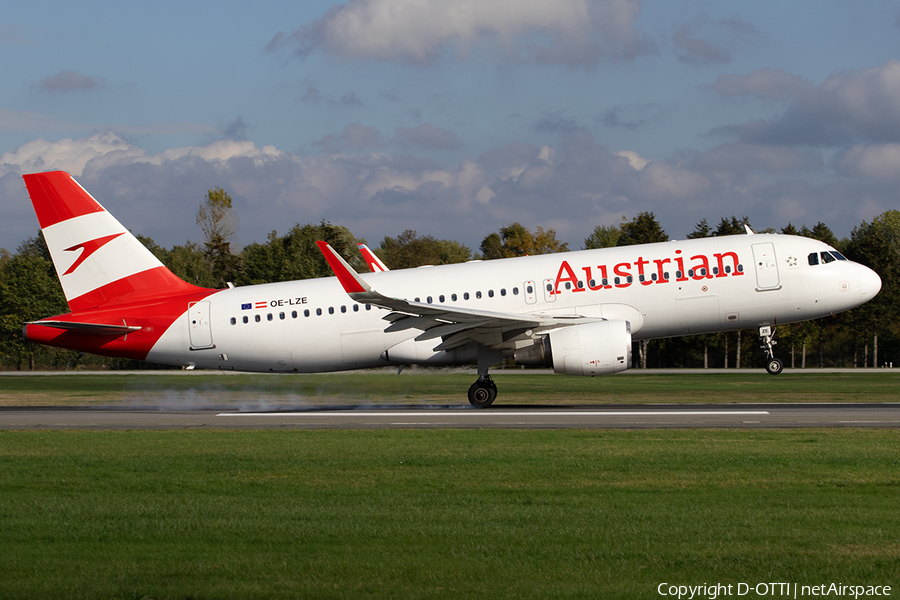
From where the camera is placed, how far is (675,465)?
1480 centimetres

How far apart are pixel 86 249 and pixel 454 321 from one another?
12532mm

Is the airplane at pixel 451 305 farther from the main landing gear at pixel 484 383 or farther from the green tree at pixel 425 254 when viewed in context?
the green tree at pixel 425 254

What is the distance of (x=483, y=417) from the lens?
2395cm

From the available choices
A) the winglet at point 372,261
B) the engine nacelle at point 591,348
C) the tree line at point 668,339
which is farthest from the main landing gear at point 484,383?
the tree line at point 668,339

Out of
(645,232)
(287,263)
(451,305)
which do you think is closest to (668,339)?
(645,232)

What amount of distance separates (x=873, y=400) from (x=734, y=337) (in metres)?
39.6

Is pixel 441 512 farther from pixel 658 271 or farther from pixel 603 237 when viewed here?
pixel 603 237

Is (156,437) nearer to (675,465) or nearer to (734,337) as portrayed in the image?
(675,465)

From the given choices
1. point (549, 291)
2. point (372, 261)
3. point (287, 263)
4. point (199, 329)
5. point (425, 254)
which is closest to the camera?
point (549, 291)

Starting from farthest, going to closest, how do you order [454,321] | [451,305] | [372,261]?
[372,261] → [451,305] → [454,321]

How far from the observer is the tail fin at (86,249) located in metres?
28.1

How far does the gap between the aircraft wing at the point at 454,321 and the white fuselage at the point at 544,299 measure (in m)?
0.68

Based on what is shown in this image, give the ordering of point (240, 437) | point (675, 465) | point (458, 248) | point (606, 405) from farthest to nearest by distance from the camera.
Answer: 1. point (458, 248)
2. point (606, 405)
3. point (240, 437)
4. point (675, 465)

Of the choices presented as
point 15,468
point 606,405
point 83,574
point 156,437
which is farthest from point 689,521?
point 606,405
